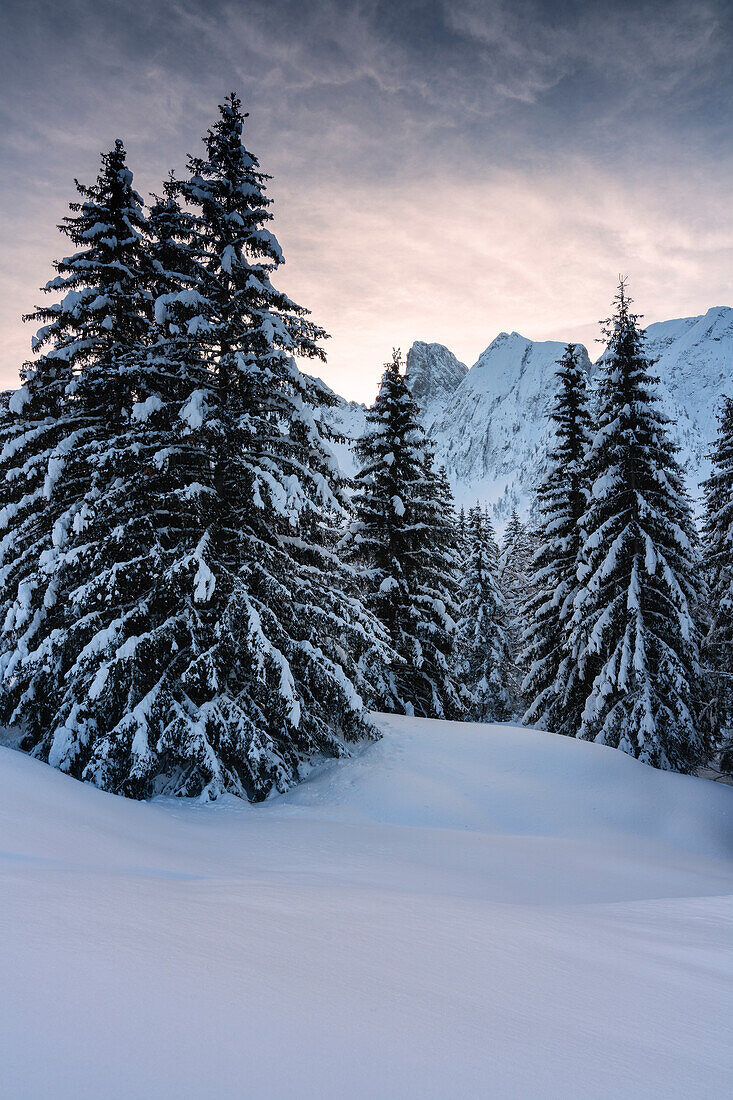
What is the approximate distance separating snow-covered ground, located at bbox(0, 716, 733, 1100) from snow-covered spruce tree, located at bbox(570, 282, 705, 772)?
963 centimetres

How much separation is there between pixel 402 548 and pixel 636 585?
21.2 feet

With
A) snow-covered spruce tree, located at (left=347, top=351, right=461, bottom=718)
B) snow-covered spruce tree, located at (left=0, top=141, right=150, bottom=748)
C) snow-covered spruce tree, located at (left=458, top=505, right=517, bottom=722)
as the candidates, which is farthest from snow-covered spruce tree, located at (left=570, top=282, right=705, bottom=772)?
snow-covered spruce tree, located at (left=458, top=505, right=517, bottom=722)

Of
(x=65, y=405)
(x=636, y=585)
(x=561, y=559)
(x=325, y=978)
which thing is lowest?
(x=325, y=978)

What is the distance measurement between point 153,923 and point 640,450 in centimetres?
1591

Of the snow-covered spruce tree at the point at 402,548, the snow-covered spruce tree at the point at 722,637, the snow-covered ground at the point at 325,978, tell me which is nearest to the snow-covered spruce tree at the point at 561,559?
the snow-covered spruce tree at the point at 402,548

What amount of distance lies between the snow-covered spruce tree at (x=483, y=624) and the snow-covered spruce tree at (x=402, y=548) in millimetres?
12422

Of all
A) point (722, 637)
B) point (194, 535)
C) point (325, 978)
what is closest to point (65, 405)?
point (194, 535)

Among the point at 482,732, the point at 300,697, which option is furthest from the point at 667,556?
the point at 300,697

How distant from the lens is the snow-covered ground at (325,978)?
55.9 inches

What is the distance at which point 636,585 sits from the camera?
14.7 m

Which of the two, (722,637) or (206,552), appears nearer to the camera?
(206,552)

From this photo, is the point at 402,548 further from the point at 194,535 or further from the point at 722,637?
the point at 722,637

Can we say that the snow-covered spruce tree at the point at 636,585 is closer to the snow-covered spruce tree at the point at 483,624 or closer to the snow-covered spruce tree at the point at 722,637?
the snow-covered spruce tree at the point at 722,637

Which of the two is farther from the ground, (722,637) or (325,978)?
(722,637)
